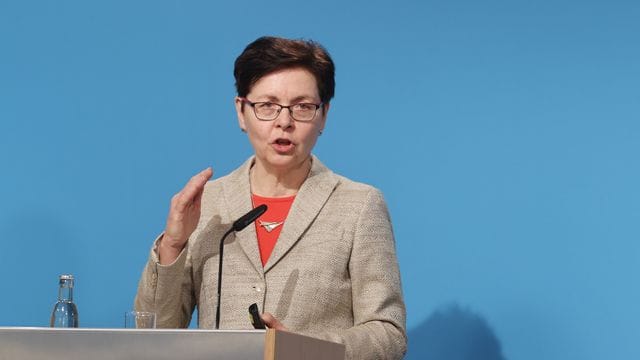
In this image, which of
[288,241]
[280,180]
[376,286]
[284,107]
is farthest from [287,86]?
[376,286]

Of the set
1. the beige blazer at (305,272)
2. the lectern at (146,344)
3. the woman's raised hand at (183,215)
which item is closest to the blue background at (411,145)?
the beige blazer at (305,272)

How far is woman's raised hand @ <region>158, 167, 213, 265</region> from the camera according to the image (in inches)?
78.4

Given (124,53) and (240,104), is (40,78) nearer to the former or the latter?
(124,53)

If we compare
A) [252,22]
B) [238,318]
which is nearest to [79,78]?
[252,22]

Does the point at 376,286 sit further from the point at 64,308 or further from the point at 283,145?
the point at 64,308

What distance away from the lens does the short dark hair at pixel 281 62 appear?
222 centimetres

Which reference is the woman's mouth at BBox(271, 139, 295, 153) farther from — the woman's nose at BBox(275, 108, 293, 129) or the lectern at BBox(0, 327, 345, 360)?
the lectern at BBox(0, 327, 345, 360)

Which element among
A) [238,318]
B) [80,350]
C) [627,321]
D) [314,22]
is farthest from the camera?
[314,22]

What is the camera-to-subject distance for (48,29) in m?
2.94

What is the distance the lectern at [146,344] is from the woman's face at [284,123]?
2.64ft

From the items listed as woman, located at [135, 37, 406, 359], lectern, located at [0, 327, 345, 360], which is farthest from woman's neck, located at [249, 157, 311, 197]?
lectern, located at [0, 327, 345, 360]

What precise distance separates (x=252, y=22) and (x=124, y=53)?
364 mm

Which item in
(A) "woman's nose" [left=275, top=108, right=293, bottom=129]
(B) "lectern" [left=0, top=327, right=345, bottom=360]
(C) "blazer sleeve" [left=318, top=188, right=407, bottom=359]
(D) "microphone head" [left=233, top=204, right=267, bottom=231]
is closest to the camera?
(B) "lectern" [left=0, top=327, right=345, bottom=360]

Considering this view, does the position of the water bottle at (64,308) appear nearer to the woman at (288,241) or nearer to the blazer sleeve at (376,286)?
the woman at (288,241)
